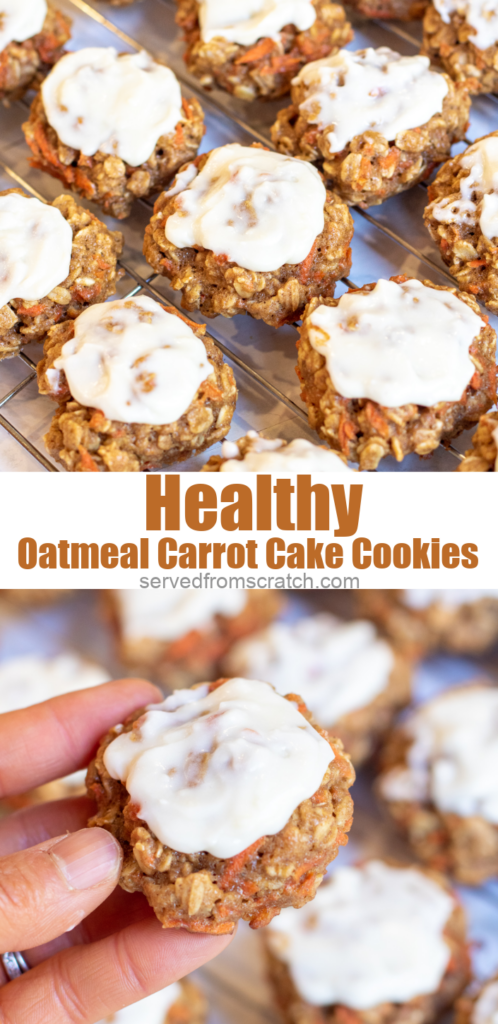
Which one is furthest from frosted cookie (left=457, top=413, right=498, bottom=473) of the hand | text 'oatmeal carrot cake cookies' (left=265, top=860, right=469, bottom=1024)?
text 'oatmeal carrot cake cookies' (left=265, top=860, right=469, bottom=1024)

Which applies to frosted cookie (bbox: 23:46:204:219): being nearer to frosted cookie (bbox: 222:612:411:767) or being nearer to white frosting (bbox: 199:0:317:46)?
white frosting (bbox: 199:0:317:46)

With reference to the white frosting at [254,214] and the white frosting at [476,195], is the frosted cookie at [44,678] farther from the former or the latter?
the white frosting at [476,195]

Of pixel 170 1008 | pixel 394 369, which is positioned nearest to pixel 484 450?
pixel 394 369

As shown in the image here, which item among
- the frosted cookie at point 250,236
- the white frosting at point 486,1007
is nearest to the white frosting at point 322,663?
the white frosting at point 486,1007

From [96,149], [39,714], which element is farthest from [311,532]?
[96,149]

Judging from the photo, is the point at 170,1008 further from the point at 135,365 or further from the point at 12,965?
the point at 135,365

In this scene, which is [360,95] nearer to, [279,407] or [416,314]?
[416,314]
